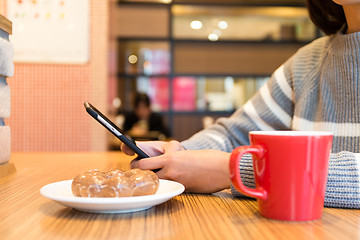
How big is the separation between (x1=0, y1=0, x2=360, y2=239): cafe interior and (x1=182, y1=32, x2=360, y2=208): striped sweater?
314 millimetres

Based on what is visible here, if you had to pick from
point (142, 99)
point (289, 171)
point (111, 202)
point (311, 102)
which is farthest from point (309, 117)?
point (142, 99)

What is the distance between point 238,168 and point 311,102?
0.61 m

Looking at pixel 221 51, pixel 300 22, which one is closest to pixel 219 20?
pixel 221 51

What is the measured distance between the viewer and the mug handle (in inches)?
17.8

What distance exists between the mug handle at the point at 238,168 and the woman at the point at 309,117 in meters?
0.14

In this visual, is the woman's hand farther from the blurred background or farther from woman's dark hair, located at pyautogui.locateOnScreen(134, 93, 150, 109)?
woman's dark hair, located at pyautogui.locateOnScreen(134, 93, 150, 109)

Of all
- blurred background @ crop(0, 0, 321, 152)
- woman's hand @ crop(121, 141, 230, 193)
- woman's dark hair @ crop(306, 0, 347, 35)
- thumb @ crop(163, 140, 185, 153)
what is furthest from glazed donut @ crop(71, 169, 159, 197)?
blurred background @ crop(0, 0, 321, 152)

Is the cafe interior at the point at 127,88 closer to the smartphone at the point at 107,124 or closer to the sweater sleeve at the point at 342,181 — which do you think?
the sweater sleeve at the point at 342,181

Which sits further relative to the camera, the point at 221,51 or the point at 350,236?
the point at 221,51

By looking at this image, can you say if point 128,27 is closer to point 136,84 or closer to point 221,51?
point 136,84

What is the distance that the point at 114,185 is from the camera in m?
0.49

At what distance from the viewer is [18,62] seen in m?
2.42

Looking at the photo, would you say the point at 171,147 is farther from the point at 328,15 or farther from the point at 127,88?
the point at 127,88

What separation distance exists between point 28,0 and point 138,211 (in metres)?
2.28
